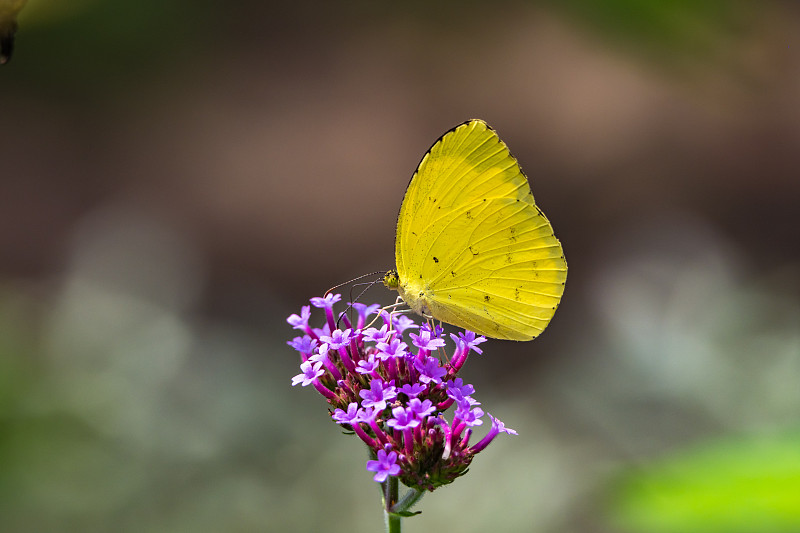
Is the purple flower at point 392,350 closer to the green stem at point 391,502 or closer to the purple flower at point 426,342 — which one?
the purple flower at point 426,342

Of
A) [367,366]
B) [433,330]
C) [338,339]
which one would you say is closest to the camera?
[367,366]

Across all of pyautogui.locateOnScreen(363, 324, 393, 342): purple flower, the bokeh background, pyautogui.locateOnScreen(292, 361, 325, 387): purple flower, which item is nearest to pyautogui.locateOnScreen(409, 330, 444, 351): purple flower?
pyautogui.locateOnScreen(363, 324, 393, 342): purple flower

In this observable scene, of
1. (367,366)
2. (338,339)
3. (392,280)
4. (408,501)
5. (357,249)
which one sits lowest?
(408,501)

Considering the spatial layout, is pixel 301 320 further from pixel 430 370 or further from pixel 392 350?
pixel 430 370

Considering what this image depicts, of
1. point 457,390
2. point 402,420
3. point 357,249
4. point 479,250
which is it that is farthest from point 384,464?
point 357,249

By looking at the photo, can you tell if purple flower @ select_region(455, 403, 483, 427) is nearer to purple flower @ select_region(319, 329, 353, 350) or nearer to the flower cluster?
the flower cluster
